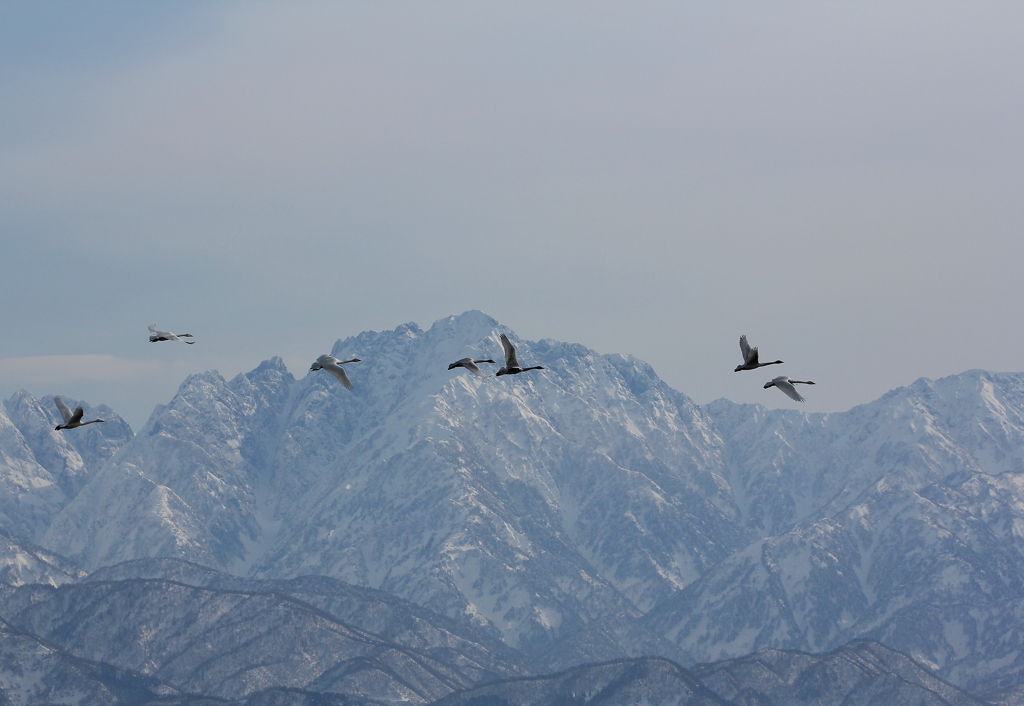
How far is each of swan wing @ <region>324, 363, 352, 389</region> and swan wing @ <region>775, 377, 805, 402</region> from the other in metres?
32.8

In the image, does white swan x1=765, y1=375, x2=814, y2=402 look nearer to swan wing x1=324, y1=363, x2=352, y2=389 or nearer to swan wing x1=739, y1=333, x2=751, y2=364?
swan wing x1=739, y1=333, x2=751, y2=364

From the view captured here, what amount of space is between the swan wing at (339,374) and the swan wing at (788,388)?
32.8 m

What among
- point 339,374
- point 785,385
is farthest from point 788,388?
point 339,374

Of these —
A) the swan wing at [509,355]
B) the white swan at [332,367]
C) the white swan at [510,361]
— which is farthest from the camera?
the white swan at [510,361]

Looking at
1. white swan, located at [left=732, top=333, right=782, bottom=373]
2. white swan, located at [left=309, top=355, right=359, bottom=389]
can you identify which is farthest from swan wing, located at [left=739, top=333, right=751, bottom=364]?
white swan, located at [left=309, top=355, right=359, bottom=389]

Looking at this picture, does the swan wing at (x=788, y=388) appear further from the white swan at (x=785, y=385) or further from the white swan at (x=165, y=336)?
the white swan at (x=165, y=336)

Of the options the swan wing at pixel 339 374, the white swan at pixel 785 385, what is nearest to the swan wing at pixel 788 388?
the white swan at pixel 785 385

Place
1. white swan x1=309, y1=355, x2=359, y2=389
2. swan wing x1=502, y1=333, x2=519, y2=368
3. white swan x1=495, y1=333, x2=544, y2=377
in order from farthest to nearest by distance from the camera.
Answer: white swan x1=495, y1=333, x2=544, y2=377 < swan wing x1=502, y1=333, x2=519, y2=368 < white swan x1=309, y1=355, x2=359, y2=389

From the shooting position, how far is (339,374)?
311 feet

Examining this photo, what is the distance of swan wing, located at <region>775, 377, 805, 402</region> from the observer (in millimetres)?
100262

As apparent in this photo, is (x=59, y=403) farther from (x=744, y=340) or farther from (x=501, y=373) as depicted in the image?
(x=744, y=340)

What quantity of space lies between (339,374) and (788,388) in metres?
34.4

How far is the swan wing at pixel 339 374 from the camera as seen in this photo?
9231 cm

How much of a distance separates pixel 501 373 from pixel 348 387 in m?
20.3
